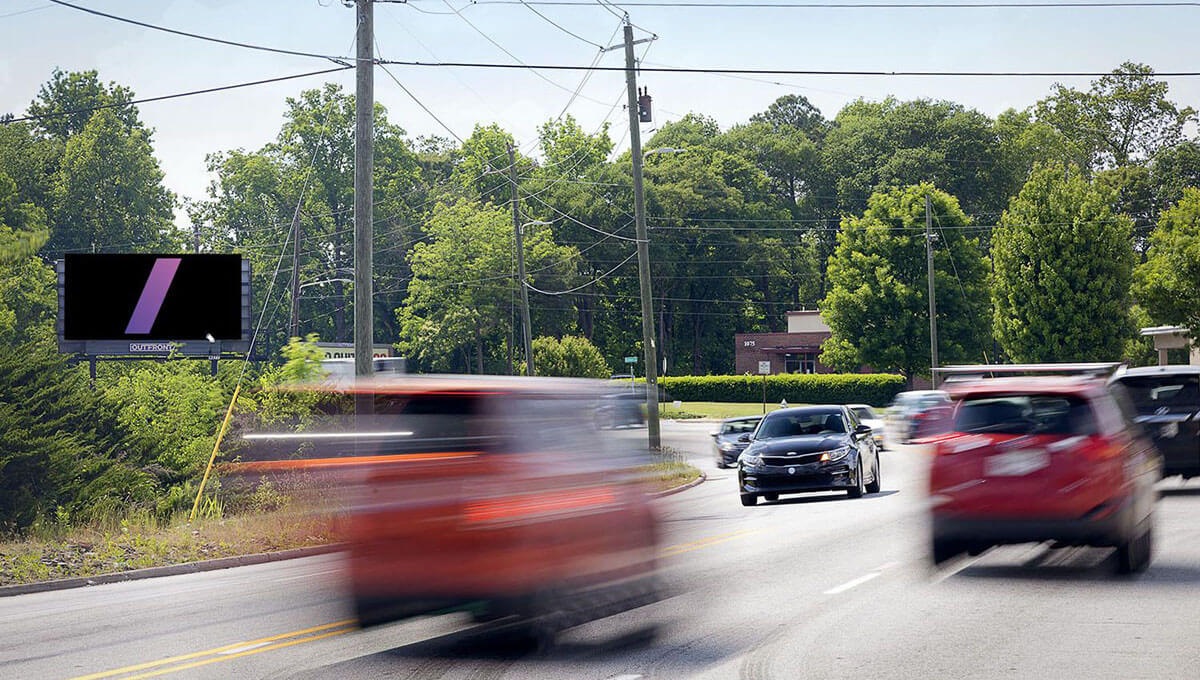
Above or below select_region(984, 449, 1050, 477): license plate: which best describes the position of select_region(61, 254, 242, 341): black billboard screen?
above

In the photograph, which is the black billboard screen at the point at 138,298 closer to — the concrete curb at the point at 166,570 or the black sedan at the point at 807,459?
the concrete curb at the point at 166,570

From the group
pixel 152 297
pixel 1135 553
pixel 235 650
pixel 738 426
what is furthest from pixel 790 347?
pixel 235 650

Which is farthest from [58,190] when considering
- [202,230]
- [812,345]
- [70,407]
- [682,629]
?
[682,629]

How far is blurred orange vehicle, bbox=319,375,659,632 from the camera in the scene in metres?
9.43

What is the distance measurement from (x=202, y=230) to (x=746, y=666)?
98.9 meters

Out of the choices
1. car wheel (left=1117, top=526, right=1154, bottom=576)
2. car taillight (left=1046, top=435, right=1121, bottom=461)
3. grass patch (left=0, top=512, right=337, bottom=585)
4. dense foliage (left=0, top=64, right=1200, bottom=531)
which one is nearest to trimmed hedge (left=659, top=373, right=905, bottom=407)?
dense foliage (left=0, top=64, right=1200, bottom=531)

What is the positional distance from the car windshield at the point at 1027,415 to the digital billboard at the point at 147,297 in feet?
58.9

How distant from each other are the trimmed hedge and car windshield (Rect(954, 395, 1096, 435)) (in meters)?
61.7

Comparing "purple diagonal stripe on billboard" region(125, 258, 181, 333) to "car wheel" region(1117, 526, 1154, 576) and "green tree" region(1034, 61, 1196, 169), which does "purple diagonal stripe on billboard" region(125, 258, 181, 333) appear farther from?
"green tree" region(1034, 61, 1196, 169)

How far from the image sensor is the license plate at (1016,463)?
1291cm

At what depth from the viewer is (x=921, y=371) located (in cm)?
7644

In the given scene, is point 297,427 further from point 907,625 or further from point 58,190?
point 58,190

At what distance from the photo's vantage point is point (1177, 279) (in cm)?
5078

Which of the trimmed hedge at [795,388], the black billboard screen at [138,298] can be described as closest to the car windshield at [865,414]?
the black billboard screen at [138,298]
